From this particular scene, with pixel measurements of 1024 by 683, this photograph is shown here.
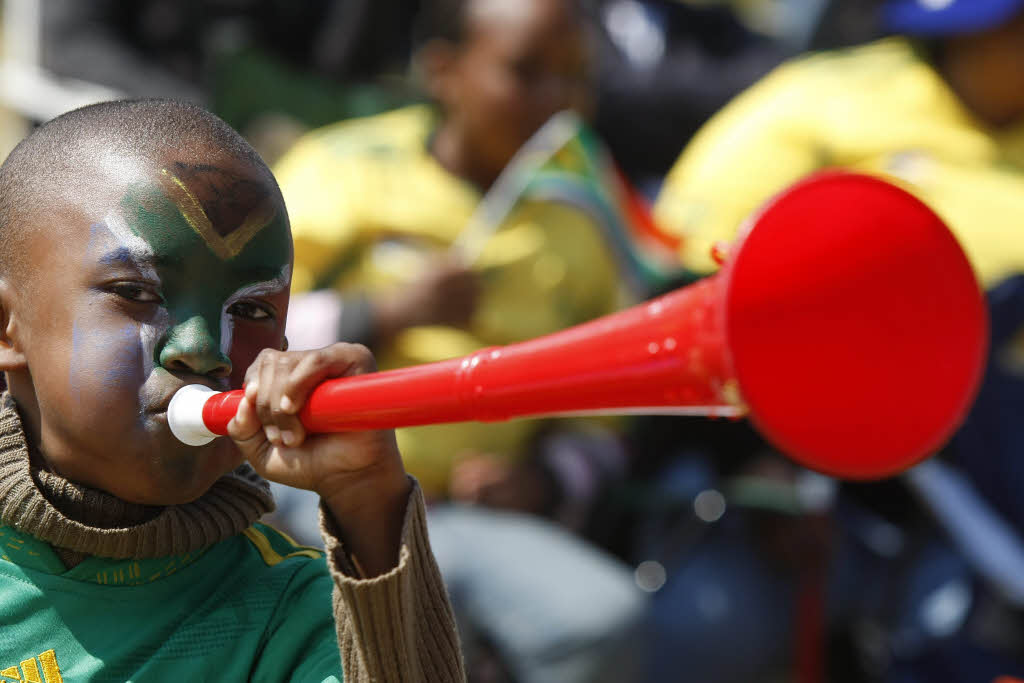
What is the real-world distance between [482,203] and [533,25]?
0.34m

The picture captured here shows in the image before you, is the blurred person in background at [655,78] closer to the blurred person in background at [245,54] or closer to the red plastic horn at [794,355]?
the blurred person in background at [245,54]

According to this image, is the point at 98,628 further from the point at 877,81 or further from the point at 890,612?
the point at 877,81

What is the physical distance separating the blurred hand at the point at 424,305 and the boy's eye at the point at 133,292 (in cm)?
113

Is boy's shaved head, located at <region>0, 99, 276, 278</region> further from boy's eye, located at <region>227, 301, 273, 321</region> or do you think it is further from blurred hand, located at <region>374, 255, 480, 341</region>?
blurred hand, located at <region>374, 255, 480, 341</region>

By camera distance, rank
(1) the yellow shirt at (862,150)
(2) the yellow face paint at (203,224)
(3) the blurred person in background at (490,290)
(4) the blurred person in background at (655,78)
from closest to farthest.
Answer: (2) the yellow face paint at (203,224) < (3) the blurred person in background at (490,290) < (1) the yellow shirt at (862,150) < (4) the blurred person in background at (655,78)

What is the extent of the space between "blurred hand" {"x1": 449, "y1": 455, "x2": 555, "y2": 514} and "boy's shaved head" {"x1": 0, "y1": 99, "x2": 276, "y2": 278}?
46.4 inches

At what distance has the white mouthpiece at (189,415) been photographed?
3.29 ft

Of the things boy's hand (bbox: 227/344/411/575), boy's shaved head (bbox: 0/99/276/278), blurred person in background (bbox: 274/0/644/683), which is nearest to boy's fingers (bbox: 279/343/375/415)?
boy's hand (bbox: 227/344/411/575)

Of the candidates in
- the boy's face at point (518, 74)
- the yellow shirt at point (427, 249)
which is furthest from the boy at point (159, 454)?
the boy's face at point (518, 74)

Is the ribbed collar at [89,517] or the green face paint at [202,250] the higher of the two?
the green face paint at [202,250]

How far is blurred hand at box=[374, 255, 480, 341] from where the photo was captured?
2209 mm

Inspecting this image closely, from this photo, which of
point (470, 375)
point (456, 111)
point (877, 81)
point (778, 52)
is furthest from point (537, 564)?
point (778, 52)

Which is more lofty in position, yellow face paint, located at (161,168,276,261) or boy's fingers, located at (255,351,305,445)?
yellow face paint, located at (161,168,276,261)

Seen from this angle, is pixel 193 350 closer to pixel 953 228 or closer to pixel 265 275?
pixel 265 275
